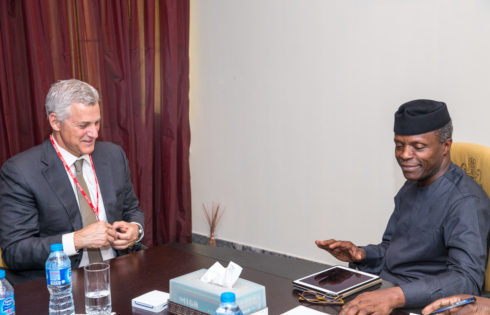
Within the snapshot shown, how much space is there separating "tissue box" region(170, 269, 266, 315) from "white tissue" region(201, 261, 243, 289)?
17mm

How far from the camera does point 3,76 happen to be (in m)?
3.25

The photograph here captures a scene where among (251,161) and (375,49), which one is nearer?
(375,49)

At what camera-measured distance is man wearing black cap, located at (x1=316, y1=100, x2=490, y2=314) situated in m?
1.92

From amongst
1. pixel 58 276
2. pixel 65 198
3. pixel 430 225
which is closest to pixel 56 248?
pixel 58 276

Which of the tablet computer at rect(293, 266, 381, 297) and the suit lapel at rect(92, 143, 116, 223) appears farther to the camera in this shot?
the suit lapel at rect(92, 143, 116, 223)

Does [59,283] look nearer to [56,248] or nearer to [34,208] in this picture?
[56,248]

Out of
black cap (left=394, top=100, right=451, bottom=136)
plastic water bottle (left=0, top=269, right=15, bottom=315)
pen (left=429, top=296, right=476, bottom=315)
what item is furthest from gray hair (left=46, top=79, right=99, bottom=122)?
pen (left=429, top=296, right=476, bottom=315)

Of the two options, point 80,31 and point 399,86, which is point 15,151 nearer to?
point 80,31

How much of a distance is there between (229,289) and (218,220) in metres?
2.96

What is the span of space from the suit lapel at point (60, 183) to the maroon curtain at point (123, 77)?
2.57 feet

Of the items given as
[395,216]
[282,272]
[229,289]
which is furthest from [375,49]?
[229,289]

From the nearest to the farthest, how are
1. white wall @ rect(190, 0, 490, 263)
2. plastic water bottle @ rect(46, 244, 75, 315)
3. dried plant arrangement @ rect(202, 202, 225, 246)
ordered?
1. plastic water bottle @ rect(46, 244, 75, 315)
2. white wall @ rect(190, 0, 490, 263)
3. dried plant arrangement @ rect(202, 202, 225, 246)

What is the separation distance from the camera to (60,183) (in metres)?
2.69

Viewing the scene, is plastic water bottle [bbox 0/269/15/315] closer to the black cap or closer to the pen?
the pen
